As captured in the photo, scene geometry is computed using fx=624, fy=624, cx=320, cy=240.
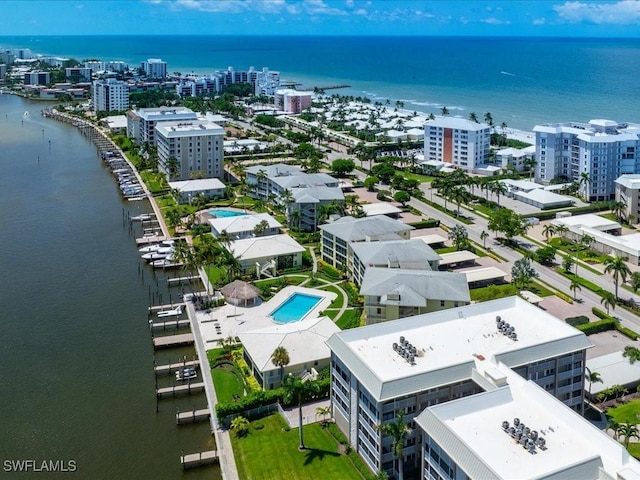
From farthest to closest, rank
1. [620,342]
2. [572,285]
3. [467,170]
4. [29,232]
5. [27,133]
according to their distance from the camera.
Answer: [27,133] → [467,170] → [29,232] → [572,285] → [620,342]

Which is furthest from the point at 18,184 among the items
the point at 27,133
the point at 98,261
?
the point at 27,133

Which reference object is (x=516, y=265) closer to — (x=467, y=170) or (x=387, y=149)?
(x=467, y=170)

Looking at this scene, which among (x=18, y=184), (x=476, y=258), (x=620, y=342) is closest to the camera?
(x=620, y=342)

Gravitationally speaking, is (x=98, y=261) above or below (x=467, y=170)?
below

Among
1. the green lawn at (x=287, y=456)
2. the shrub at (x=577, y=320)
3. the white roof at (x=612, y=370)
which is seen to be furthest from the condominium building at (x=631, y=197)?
the green lawn at (x=287, y=456)

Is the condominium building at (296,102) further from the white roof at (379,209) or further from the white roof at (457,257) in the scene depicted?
the white roof at (457,257)

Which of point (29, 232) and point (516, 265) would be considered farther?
point (29, 232)

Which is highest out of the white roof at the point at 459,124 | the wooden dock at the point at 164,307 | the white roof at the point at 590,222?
the white roof at the point at 459,124
